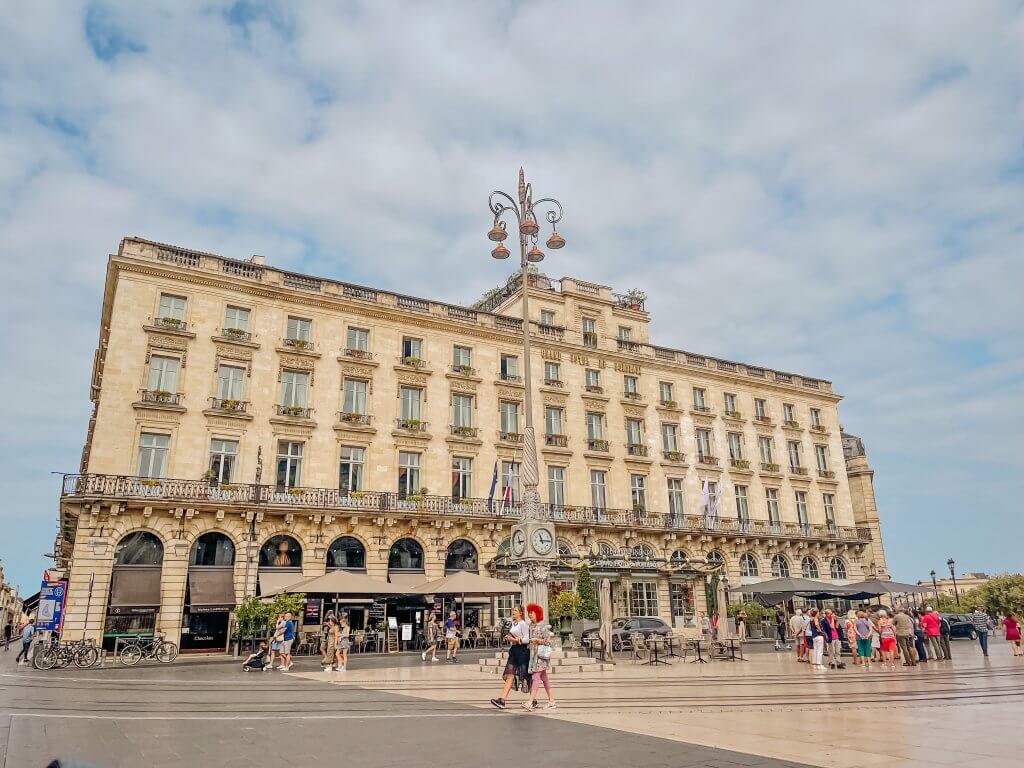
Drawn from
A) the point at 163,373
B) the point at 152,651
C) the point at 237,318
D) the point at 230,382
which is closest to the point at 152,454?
the point at 163,373

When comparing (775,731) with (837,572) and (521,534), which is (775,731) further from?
(837,572)

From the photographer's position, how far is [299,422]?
3034 centimetres

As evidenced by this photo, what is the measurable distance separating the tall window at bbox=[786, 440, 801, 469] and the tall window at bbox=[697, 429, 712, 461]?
6.73 meters

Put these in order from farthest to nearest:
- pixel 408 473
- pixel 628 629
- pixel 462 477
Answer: pixel 462 477 → pixel 408 473 → pixel 628 629

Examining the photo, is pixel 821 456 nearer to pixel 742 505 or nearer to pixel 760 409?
pixel 760 409

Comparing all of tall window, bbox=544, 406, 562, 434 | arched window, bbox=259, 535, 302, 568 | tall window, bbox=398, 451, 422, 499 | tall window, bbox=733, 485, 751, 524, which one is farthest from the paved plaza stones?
tall window, bbox=733, 485, 751, 524

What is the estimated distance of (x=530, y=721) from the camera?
367 inches

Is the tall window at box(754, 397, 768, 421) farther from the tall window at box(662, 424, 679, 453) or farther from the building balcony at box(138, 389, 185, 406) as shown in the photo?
the building balcony at box(138, 389, 185, 406)

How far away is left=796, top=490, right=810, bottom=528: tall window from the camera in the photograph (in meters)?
43.7

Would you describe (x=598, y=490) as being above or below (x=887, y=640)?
above

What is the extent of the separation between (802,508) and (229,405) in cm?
3408

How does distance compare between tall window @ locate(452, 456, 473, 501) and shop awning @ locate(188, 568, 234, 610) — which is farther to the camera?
tall window @ locate(452, 456, 473, 501)

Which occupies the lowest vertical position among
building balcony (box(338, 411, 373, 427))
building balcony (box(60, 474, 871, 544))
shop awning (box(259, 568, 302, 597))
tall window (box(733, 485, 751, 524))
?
shop awning (box(259, 568, 302, 597))

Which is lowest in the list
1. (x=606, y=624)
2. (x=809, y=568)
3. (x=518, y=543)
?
(x=606, y=624)
